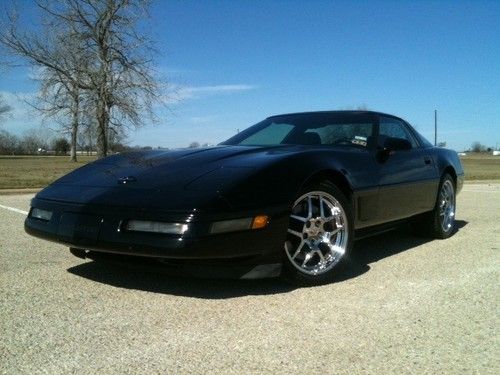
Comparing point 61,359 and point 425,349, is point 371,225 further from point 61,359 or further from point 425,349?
point 61,359

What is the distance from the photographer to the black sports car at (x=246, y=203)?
2719 millimetres

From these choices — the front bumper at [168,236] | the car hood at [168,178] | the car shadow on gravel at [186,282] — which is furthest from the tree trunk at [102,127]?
the front bumper at [168,236]

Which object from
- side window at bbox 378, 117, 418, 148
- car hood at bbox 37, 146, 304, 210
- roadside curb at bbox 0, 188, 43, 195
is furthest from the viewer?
roadside curb at bbox 0, 188, 43, 195

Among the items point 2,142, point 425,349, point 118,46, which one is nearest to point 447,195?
point 425,349

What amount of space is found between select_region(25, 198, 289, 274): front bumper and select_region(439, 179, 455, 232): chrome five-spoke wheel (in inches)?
107

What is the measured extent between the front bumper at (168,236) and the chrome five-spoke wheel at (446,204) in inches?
107

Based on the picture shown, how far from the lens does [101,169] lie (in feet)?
11.8

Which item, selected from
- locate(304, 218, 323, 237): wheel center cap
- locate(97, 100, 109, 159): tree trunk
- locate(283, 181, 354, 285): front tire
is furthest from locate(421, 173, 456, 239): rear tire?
locate(97, 100, 109, 159): tree trunk

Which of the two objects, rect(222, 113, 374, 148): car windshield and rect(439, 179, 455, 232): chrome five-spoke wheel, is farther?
rect(439, 179, 455, 232): chrome five-spoke wheel

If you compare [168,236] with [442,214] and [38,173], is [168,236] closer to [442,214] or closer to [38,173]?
[442,214]

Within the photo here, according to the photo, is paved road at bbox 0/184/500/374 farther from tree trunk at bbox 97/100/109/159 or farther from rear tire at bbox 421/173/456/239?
tree trunk at bbox 97/100/109/159

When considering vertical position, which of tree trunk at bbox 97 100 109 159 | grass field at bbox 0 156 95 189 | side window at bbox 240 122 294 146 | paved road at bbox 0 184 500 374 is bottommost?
paved road at bbox 0 184 500 374

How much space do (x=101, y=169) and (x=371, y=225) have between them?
2.05 meters

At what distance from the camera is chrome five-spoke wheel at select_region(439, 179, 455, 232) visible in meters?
5.08
